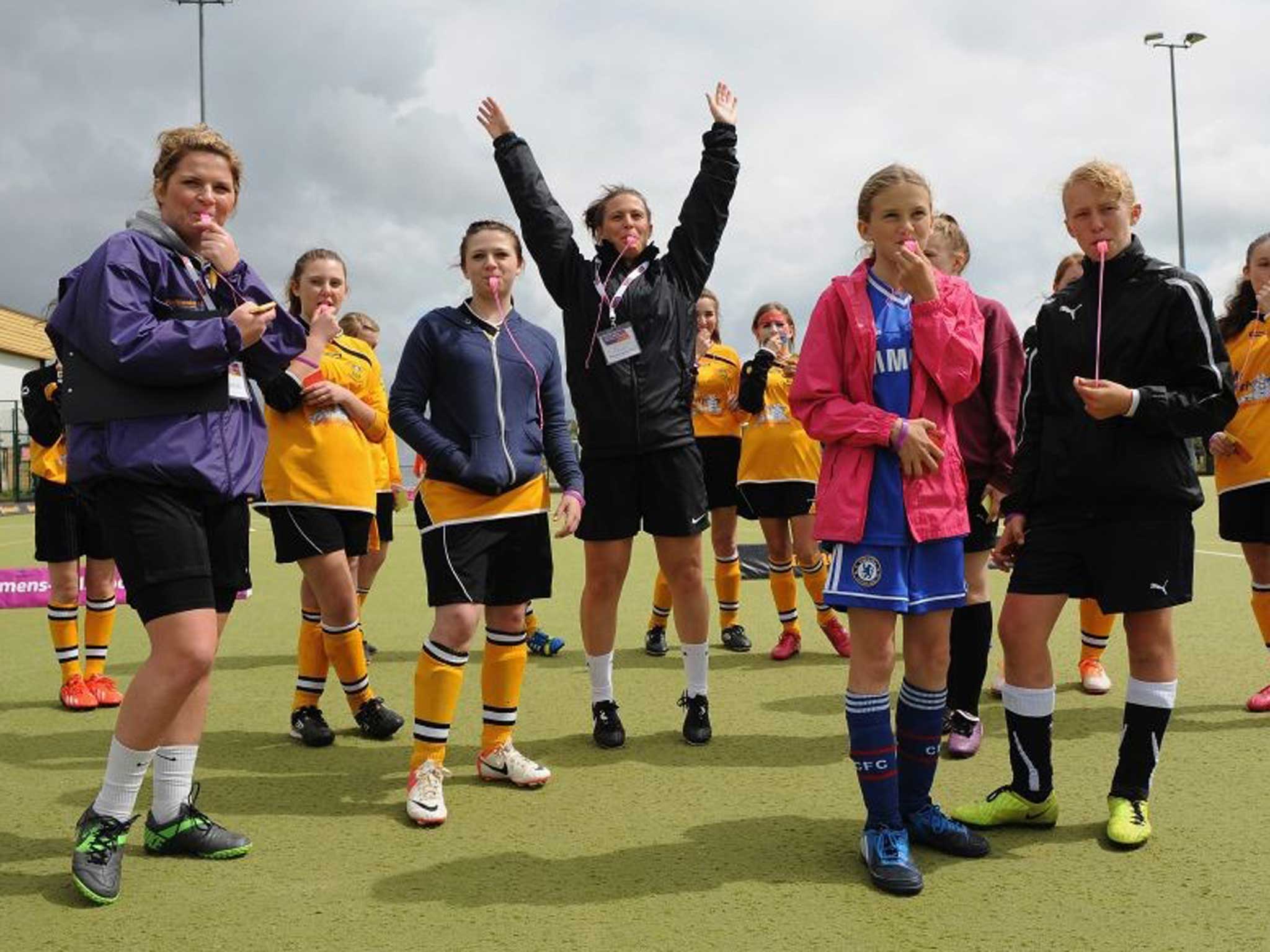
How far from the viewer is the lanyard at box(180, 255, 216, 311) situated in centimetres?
308

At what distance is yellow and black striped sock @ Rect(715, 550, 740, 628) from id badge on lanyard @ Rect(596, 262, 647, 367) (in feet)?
8.78

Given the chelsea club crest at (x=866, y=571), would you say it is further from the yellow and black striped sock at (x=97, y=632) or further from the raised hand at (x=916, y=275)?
the yellow and black striped sock at (x=97, y=632)

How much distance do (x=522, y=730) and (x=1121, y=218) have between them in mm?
2881

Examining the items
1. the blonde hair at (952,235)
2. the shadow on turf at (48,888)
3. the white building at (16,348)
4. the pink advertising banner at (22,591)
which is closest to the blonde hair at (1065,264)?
the blonde hair at (952,235)

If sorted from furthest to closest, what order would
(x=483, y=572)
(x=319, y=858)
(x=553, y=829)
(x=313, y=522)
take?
1. (x=313, y=522)
2. (x=483, y=572)
3. (x=553, y=829)
4. (x=319, y=858)

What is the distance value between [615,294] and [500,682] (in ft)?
4.91

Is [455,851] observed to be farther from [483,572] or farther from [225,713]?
[225,713]

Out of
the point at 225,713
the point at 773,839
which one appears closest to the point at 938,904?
the point at 773,839

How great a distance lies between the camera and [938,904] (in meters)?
2.73

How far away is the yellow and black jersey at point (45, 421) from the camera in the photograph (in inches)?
204

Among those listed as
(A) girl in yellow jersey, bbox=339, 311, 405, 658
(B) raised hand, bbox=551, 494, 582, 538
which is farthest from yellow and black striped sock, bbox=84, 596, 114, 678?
(B) raised hand, bbox=551, 494, 582, 538

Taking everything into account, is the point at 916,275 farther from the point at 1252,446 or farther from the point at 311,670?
the point at 311,670

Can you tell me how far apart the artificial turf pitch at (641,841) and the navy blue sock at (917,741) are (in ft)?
0.62

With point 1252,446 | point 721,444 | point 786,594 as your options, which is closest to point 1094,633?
point 1252,446
